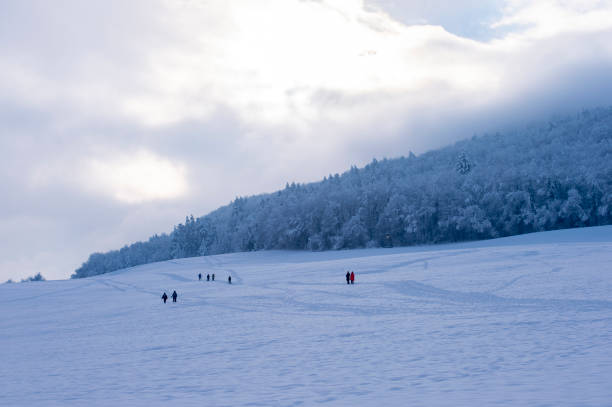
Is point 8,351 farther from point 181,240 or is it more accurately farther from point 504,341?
point 181,240

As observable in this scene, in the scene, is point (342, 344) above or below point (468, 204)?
below

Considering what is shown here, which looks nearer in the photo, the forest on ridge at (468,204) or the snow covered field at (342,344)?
the snow covered field at (342,344)

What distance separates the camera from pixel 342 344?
15430 mm

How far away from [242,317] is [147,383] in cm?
1130

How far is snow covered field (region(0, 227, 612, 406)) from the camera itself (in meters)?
9.87

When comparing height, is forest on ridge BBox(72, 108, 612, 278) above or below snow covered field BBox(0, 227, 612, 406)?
above

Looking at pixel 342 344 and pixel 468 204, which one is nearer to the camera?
pixel 342 344

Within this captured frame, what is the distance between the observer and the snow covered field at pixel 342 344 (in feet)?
32.4

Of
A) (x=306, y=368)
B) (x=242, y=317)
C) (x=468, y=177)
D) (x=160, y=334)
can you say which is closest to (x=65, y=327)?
(x=160, y=334)

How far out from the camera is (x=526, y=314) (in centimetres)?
1780

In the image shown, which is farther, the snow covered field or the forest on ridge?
the forest on ridge

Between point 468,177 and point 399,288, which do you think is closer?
point 399,288

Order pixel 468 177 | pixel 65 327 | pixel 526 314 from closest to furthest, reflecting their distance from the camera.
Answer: pixel 526 314, pixel 65 327, pixel 468 177

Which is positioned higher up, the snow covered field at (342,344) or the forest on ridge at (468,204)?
the forest on ridge at (468,204)
